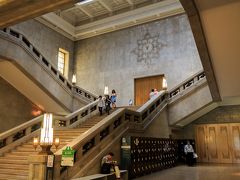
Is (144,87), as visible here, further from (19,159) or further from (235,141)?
(19,159)

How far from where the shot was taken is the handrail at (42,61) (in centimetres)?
1089

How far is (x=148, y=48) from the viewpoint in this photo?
17.0 meters

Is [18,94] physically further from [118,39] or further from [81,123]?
[118,39]

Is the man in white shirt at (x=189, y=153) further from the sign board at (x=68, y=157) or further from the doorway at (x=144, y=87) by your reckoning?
the sign board at (x=68, y=157)

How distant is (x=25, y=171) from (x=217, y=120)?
11.9m

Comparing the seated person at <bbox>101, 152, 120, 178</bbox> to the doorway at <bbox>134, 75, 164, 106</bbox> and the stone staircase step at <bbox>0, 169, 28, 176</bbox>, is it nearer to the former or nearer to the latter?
the stone staircase step at <bbox>0, 169, 28, 176</bbox>

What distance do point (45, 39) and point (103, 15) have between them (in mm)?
4781

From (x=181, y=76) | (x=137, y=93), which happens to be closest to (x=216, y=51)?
(x=181, y=76)

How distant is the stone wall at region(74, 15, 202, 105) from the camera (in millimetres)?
15856

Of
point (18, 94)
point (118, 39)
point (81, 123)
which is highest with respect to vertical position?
point (118, 39)

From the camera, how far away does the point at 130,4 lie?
57.5ft

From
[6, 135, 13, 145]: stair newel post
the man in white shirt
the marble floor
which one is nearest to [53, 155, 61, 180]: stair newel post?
the marble floor

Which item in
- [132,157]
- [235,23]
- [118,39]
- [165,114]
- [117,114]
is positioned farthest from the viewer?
[118,39]

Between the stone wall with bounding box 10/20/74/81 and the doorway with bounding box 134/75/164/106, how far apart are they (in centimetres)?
582
